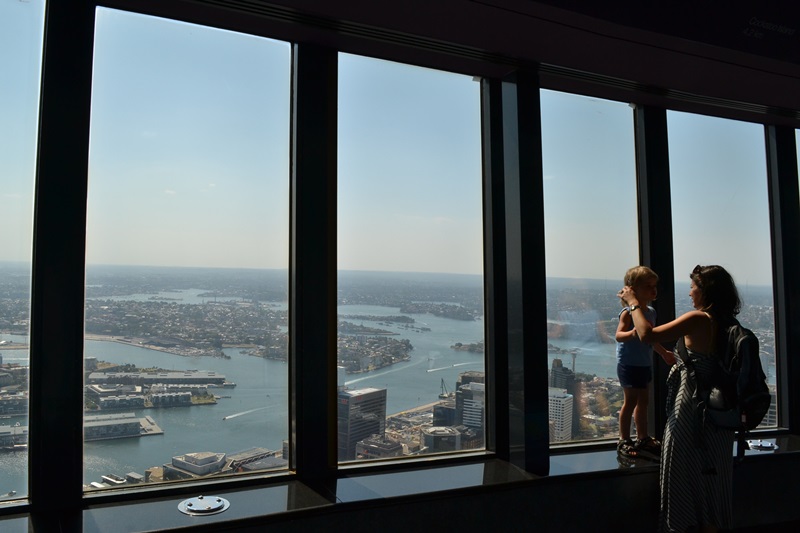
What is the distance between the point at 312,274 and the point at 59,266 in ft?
3.35

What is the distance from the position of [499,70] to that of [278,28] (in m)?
1.18

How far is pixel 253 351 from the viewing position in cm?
260

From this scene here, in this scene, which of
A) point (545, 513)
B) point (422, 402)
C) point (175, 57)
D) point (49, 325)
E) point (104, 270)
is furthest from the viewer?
point (422, 402)

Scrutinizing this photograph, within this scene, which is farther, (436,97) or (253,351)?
(436,97)

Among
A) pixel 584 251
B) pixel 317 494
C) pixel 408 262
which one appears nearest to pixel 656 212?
pixel 584 251

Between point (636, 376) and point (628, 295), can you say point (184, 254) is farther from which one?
point (636, 376)

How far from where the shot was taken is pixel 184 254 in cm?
253

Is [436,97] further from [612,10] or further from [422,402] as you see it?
[422,402]

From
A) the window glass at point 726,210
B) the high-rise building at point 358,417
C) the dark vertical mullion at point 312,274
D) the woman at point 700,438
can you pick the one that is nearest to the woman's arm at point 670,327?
the woman at point 700,438

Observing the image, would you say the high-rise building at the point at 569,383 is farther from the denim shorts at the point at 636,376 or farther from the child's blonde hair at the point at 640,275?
the child's blonde hair at the point at 640,275

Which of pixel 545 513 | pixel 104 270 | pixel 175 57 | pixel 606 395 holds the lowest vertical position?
pixel 545 513

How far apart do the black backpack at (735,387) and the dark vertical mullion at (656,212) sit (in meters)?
0.86

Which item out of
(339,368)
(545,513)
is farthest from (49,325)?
(545,513)

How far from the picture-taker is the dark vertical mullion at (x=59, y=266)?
2.16m
